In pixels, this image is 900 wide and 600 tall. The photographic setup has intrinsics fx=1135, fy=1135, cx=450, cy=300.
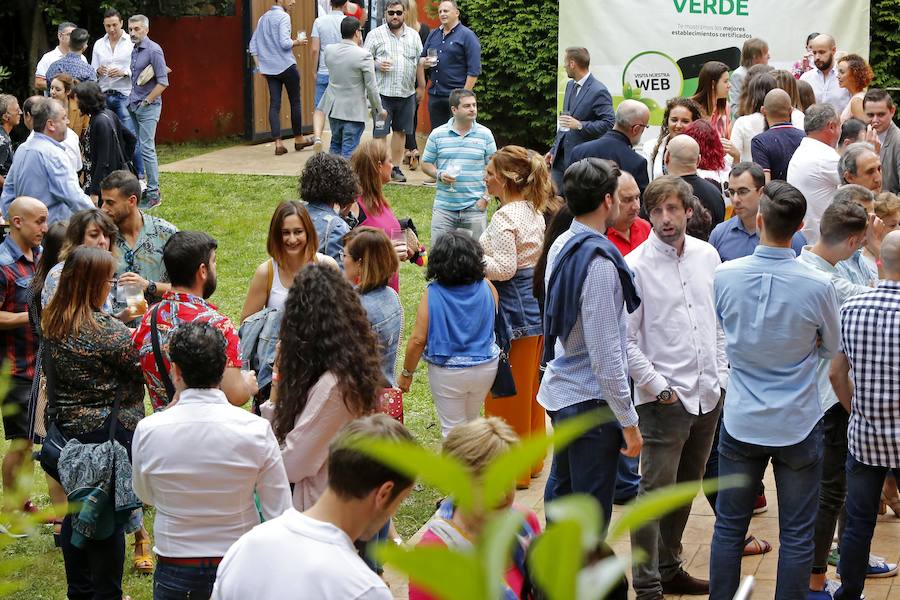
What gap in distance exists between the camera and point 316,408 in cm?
443

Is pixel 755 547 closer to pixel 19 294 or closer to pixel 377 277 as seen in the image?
pixel 377 277

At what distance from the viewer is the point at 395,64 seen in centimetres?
1430

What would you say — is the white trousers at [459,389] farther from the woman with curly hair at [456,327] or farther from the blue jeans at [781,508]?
the blue jeans at [781,508]

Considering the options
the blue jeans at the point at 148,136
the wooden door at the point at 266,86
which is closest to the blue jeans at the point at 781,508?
the blue jeans at the point at 148,136

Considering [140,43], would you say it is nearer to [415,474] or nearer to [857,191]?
[857,191]

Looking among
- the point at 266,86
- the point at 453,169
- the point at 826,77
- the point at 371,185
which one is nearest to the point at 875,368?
the point at 371,185

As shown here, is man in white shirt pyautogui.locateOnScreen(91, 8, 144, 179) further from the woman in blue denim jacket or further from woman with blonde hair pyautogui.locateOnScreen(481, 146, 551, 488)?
the woman in blue denim jacket

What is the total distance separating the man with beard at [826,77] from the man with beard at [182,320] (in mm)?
7690

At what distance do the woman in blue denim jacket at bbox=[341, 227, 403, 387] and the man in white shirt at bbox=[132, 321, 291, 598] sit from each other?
5.04 feet

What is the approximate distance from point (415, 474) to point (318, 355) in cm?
362

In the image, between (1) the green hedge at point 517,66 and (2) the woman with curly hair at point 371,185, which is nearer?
(2) the woman with curly hair at point 371,185

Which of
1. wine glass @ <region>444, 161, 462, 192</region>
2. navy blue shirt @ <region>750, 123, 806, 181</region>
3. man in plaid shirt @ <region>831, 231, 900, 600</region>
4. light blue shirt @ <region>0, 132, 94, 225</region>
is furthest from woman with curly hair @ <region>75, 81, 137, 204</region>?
man in plaid shirt @ <region>831, 231, 900, 600</region>

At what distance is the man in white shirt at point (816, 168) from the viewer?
24.0ft

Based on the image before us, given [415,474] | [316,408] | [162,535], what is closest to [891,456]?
[316,408]
